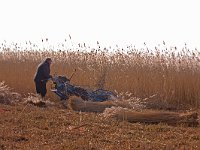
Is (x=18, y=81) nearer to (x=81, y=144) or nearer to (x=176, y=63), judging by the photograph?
(x=176, y=63)

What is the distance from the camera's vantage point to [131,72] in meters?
13.7

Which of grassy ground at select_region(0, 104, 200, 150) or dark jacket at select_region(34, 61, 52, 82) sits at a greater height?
dark jacket at select_region(34, 61, 52, 82)

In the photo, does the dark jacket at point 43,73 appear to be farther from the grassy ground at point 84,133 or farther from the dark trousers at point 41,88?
the grassy ground at point 84,133

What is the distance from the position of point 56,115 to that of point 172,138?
9.57 feet

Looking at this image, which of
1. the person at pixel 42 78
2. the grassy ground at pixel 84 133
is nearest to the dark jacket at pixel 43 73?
the person at pixel 42 78

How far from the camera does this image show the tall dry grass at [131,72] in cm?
1261

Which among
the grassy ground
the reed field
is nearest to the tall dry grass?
the reed field

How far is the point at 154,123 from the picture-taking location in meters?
8.59

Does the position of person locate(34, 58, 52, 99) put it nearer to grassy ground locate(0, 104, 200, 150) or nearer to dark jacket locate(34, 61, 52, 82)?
dark jacket locate(34, 61, 52, 82)

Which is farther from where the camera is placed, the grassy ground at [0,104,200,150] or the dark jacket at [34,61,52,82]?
the dark jacket at [34,61,52,82]

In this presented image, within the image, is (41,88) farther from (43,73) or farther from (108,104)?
(108,104)

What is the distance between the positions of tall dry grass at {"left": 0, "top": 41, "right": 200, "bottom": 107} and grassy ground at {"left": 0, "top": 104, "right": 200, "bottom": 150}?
3928 mm

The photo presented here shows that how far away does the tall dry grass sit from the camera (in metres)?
12.6

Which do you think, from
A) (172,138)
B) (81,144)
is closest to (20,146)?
(81,144)
